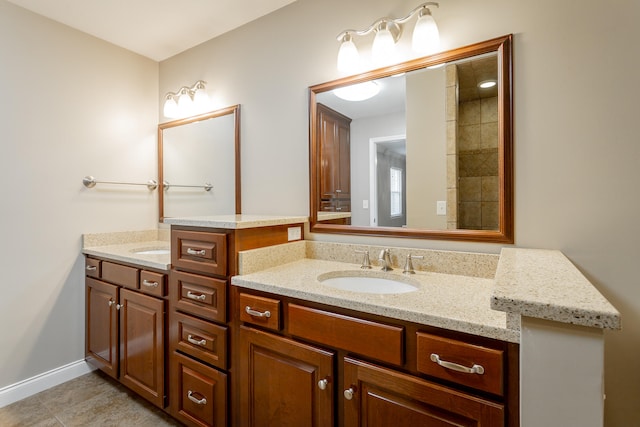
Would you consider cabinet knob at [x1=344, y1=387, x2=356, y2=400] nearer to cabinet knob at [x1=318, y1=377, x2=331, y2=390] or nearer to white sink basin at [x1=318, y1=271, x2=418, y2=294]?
cabinet knob at [x1=318, y1=377, x2=331, y2=390]

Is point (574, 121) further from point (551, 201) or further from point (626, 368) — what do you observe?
point (626, 368)

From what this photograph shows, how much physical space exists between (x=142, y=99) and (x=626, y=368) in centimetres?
333

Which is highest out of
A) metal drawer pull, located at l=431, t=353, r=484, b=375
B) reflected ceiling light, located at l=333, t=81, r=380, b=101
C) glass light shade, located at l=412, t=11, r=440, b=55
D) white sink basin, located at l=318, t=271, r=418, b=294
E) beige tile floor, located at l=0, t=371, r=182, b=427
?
glass light shade, located at l=412, t=11, r=440, b=55

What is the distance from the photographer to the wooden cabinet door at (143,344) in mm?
1709

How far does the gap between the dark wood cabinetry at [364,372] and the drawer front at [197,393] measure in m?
0.15

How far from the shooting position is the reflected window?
1.58 metres

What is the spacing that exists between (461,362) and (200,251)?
3.92ft

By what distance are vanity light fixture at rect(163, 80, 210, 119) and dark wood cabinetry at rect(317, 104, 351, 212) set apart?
1.05 meters

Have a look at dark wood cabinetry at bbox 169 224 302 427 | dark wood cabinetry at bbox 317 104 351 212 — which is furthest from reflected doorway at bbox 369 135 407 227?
dark wood cabinetry at bbox 169 224 302 427

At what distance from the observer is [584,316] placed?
0.57m

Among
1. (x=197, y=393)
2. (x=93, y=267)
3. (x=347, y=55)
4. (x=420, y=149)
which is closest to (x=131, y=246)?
(x=93, y=267)

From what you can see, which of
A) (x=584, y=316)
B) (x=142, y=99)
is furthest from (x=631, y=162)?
(x=142, y=99)

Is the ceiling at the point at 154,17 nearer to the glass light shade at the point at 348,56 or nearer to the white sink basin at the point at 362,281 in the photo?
the glass light shade at the point at 348,56

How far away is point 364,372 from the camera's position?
Result: 3.45 ft
